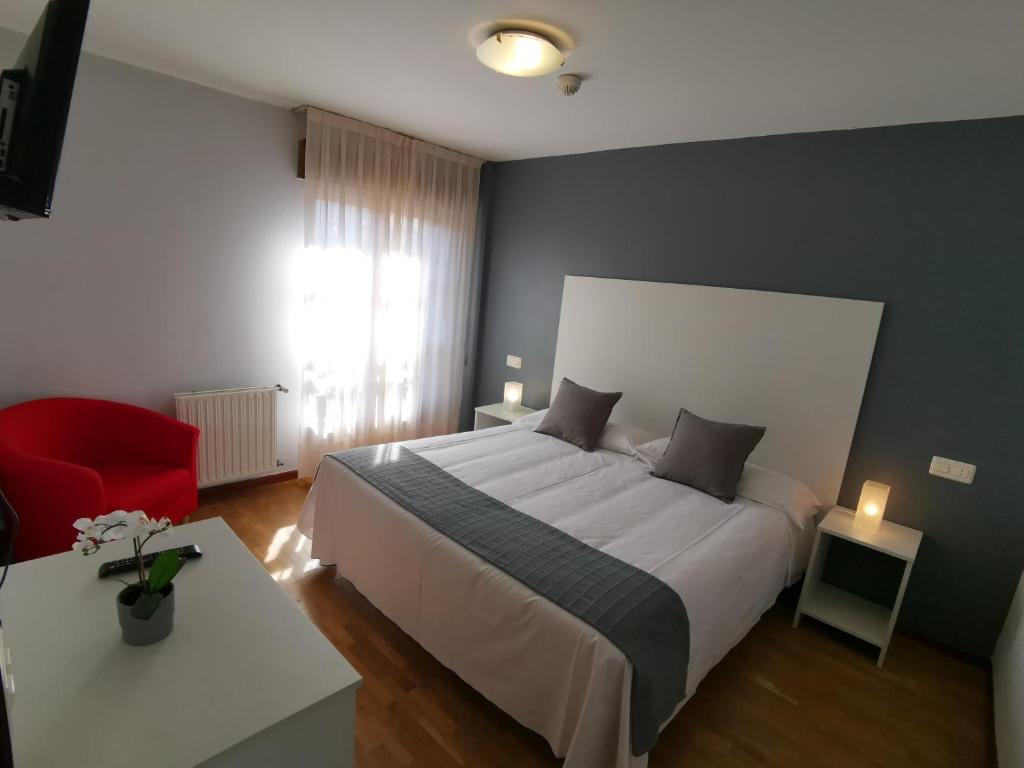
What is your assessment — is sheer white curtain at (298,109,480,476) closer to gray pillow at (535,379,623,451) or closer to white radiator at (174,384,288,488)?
white radiator at (174,384,288,488)

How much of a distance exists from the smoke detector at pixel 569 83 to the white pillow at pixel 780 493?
2100 millimetres

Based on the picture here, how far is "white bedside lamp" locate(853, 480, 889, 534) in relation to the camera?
99.5 inches

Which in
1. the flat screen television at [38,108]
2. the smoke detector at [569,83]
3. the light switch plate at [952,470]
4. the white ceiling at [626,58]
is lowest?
the light switch plate at [952,470]

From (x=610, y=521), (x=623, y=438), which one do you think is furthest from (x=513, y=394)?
(x=610, y=521)

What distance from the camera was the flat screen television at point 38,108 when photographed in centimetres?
96

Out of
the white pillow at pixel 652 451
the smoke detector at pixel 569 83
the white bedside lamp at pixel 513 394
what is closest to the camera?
the smoke detector at pixel 569 83

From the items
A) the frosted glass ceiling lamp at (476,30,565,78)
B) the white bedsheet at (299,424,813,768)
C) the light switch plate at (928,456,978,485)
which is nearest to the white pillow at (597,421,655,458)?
the white bedsheet at (299,424,813,768)

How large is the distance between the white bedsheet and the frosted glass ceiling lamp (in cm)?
182

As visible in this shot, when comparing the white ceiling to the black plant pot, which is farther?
the white ceiling

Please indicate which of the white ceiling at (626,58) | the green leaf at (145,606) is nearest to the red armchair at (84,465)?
the green leaf at (145,606)

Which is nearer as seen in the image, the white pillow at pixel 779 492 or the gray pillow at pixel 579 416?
the white pillow at pixel 779 492

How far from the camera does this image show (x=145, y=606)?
46.0 inches

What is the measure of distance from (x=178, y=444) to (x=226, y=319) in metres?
0.90

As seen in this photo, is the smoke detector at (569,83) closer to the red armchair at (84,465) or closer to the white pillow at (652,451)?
the white pillow at (652,451)
